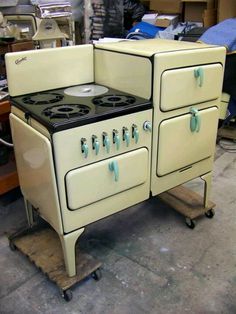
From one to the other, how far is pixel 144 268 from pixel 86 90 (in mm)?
915

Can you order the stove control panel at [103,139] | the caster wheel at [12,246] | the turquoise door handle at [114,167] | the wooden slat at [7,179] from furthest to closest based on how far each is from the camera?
the wooden slat at [7,179] < the caster wheel at [12,246] < the turquoise door handle at [114,167] < the stove control panel at [103,139]

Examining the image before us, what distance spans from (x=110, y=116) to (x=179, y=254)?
0.85 metres

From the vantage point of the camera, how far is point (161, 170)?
1.63 meters

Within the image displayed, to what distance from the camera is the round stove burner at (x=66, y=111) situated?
1.30 meters

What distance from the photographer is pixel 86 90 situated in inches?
63.9

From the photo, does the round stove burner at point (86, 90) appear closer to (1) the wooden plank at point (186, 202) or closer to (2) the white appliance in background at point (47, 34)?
(2) the white appliance in background at point (47, 34)

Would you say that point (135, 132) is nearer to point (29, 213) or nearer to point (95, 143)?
point (95, 143)

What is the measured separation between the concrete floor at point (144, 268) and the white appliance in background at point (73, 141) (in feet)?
0.66

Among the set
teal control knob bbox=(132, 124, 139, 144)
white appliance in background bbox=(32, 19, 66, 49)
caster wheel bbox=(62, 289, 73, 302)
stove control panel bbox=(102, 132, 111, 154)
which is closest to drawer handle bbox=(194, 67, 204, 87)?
teal control knob bbox=(132, 124, 139, 144)

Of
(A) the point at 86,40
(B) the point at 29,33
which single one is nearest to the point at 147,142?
(B) the point at 29,33

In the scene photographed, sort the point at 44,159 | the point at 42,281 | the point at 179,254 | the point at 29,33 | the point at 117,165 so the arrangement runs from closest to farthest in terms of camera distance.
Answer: the point at 44,159 < the point at 117,165 < the point at 42,281 < the point at 179,254 < the point at 29,33

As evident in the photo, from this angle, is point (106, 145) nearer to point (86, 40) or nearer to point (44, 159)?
point (44, 159)

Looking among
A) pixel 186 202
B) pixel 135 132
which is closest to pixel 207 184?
pixel 186 202

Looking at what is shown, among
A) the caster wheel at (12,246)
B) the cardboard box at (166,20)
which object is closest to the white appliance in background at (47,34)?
the caster wheel at (12,246)
